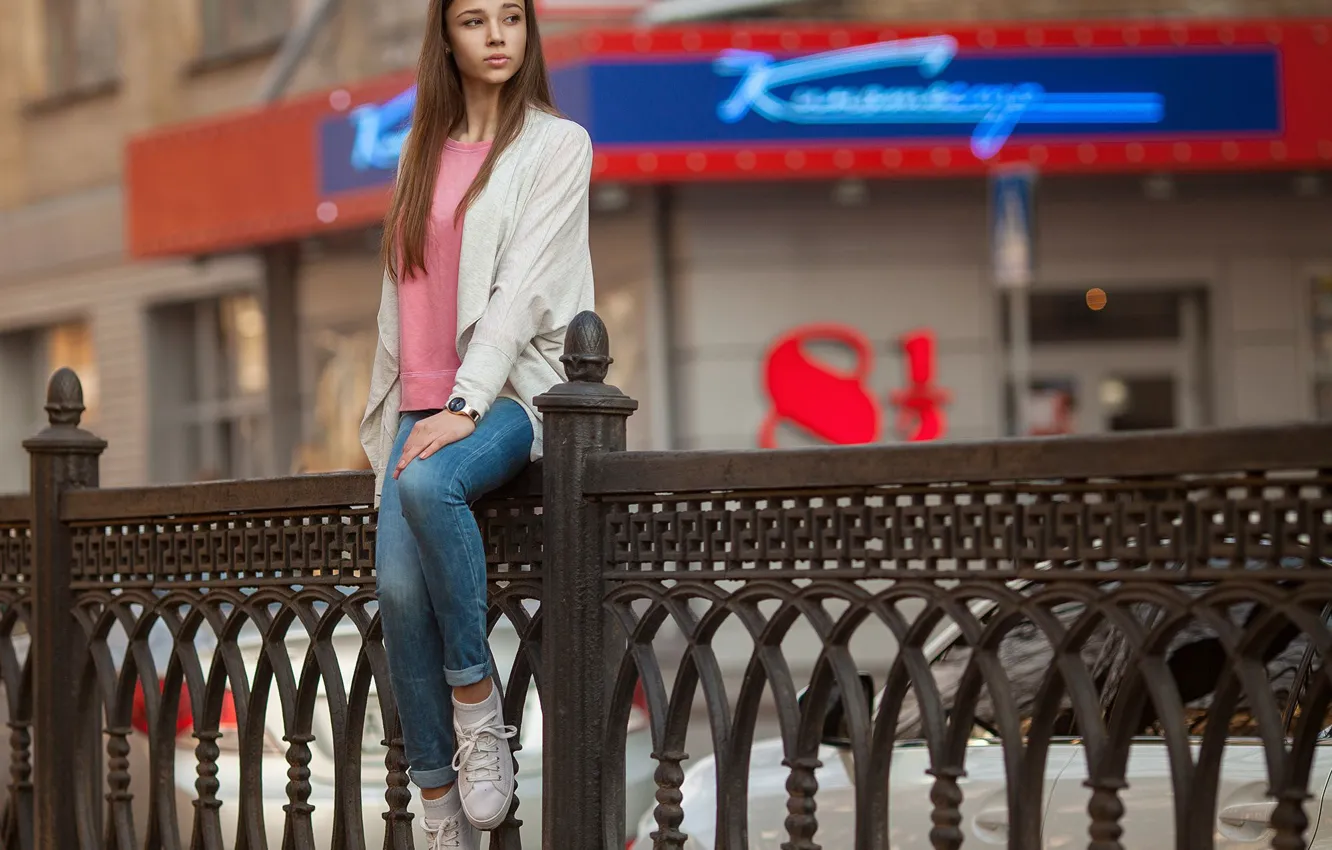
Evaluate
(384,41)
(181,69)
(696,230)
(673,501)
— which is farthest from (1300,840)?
(181,69)

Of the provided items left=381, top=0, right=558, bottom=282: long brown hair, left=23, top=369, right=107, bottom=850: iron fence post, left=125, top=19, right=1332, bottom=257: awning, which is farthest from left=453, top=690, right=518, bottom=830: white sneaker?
left=125, top=19, right=1332, bottom=257: awning

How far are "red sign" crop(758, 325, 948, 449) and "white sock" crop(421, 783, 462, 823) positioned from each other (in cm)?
1164

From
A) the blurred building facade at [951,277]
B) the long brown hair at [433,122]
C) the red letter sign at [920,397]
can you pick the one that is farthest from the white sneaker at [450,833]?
the red letter sign at [920,397]

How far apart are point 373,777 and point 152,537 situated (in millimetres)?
1721

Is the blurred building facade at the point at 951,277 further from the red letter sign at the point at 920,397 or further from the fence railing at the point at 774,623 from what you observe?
the fence railing at the point at 774,623

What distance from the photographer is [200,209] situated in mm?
17359

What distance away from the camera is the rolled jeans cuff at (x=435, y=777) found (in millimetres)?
3771

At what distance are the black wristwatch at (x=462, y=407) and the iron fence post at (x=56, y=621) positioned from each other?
178 cm

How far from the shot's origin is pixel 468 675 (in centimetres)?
368

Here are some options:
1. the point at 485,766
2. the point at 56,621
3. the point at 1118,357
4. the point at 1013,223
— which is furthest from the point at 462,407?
the point at 1118,357

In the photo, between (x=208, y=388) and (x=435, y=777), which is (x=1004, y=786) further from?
(x=208, y=388)

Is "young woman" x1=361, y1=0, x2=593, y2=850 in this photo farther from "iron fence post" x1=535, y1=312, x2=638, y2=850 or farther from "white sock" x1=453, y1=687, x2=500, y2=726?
"iron fence post" x1=535, y1=312, x2=638, y2=850

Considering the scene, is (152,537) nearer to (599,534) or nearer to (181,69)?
(599,534)

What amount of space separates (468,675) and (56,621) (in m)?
1.78
